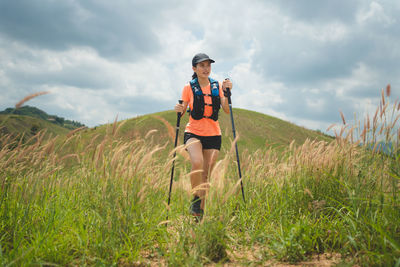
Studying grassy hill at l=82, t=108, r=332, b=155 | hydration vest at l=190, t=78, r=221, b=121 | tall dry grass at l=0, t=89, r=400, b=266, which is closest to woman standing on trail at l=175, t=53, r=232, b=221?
hydration vest at l=190, t=78, r=221, b=121

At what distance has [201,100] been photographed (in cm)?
460

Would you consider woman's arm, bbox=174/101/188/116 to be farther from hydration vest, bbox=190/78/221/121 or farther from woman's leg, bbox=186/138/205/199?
woman's leg, bbox=186/138/205/199

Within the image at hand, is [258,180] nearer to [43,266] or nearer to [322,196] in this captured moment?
[322,196]

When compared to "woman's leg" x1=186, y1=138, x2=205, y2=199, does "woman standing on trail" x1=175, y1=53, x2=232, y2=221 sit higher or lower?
higher

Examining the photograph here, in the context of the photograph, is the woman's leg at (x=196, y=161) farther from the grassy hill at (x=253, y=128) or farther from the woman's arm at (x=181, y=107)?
the grassy hill at (x=253, y=128)

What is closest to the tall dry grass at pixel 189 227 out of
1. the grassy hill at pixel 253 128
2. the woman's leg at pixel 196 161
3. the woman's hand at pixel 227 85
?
the woman's leg at pixel 196 161

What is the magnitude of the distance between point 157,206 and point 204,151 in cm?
138

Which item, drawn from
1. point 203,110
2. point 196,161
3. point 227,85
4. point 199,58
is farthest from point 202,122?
point 199,58

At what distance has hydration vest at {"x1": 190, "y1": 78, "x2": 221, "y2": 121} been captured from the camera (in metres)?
4.56

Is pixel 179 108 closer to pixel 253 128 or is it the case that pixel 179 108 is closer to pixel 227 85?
pixel 227 85

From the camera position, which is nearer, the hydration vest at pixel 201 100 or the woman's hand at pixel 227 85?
the hydration vest at pixel 201 100

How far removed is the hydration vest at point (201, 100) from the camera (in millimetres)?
4562

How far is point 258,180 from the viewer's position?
16.0 ft

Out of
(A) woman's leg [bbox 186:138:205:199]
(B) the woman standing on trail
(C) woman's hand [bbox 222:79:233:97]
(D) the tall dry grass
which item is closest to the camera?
(D) the tall dry grass
